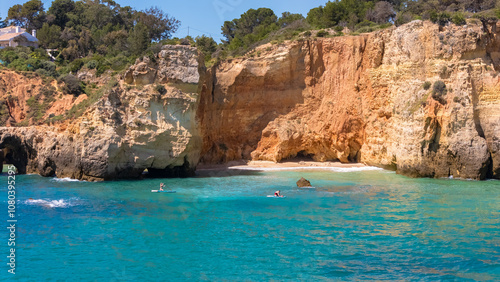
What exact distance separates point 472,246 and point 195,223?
920 cm

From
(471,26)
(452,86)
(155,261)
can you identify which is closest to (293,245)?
(155,261)

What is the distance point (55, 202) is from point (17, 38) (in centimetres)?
4250

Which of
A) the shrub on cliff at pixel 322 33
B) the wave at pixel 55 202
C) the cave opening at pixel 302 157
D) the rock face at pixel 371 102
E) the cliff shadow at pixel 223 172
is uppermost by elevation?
the shrub on cliff at pixel 322 33

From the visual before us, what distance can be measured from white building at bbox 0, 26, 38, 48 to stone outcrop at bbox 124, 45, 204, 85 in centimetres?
3332

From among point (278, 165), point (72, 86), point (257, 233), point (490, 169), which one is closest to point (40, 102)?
point (72, 86)

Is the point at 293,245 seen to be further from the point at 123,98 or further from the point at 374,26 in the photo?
the point at 374,26

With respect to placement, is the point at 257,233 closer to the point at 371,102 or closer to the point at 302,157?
the point at 371,102

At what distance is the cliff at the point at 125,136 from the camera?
2697 cm

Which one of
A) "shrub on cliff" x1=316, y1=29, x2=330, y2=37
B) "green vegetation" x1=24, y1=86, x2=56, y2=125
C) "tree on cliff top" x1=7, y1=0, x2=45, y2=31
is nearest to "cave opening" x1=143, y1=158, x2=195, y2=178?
"shrub on cliff" x1=316, y1=29, x2=330, y2=37

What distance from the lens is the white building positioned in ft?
180

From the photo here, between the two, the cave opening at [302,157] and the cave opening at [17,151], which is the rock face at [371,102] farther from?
the cave opening at [17,151]

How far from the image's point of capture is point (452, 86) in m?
28.5

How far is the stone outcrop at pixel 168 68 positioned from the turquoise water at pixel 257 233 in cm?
799

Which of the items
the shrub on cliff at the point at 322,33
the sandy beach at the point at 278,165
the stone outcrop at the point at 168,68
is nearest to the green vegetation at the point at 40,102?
the stone outcrop at the point at 168,68
